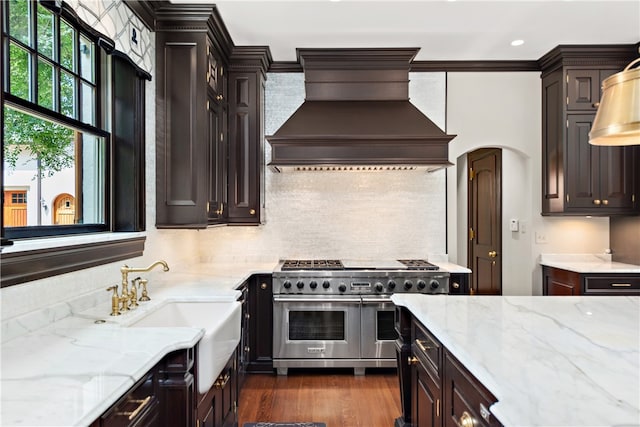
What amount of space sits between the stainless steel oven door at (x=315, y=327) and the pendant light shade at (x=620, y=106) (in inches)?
91.5

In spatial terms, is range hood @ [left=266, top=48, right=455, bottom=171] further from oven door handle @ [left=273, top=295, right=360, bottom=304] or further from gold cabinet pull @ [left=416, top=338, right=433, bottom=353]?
gold cabinet pull @ [left=416, top=338, right=433, bottom=353]

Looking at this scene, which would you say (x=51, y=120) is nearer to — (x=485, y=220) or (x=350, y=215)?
(x=350, y=215)

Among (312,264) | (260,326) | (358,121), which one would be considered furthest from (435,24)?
(260,326)

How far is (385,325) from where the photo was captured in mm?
3445

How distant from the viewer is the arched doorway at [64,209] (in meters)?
1.97

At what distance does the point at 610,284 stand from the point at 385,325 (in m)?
1.98

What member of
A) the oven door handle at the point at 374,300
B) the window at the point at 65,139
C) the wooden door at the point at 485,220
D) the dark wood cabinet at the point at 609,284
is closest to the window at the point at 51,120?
the window at the point at 65,139

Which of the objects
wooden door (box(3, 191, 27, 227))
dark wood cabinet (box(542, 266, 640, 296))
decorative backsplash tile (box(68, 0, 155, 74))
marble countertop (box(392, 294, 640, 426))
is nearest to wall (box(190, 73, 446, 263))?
dark wood cabinet (box(542, 266, 640, 296))

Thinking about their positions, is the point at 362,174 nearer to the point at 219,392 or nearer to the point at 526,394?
the point at 219,392

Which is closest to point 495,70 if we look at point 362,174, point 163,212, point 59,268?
point 362,174

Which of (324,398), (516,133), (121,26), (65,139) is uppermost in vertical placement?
(121,26)

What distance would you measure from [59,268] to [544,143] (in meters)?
4.25

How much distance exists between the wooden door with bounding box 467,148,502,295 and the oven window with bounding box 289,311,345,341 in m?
2.44

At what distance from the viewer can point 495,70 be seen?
403 centimetres
